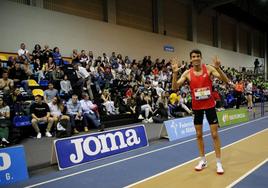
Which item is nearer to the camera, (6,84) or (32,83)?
(6,84)

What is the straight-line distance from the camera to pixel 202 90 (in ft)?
14.1

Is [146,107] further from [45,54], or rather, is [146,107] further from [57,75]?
[45,54]

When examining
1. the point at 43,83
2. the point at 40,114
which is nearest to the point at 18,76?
the point at 43,83

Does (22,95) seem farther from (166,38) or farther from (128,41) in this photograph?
(166,38)

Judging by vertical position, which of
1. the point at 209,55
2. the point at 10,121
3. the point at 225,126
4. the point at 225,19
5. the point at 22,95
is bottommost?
the point at 225,126

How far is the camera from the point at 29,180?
171 inches

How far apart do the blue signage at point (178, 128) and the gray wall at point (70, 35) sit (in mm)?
6679

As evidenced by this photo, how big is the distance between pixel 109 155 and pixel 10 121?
9.65 ft

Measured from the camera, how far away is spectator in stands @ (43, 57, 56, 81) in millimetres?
9795

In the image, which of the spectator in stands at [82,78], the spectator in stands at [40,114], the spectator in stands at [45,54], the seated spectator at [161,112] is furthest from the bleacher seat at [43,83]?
the seated spectator at [161,112]

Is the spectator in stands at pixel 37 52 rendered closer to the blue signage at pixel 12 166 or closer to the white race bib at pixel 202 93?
the blue signage at pixel 12 166

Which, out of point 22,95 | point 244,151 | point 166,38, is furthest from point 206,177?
point 166,38

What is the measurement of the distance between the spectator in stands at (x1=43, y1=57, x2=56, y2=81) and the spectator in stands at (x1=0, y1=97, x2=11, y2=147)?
2750mm

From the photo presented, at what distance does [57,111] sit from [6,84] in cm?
160
